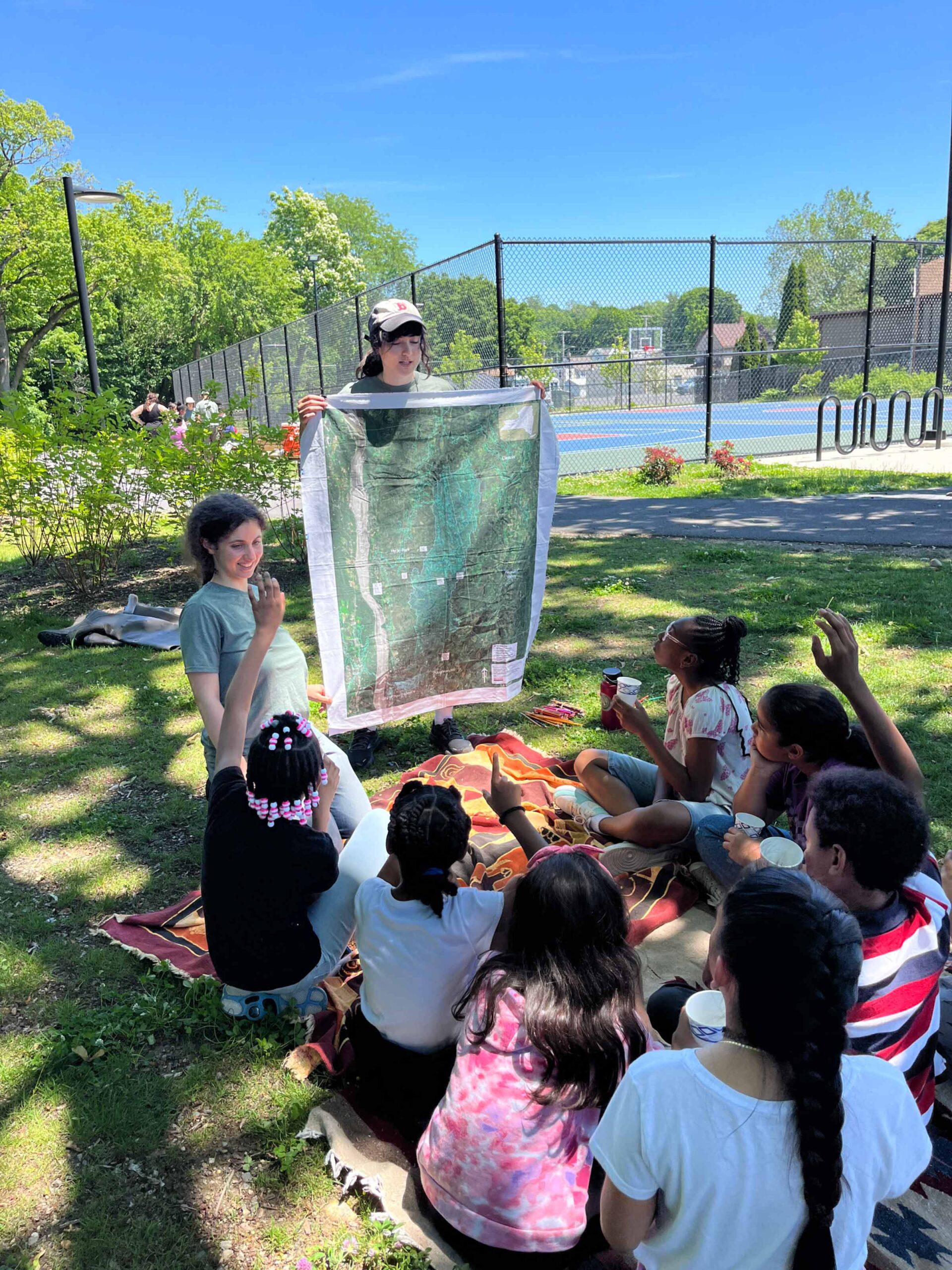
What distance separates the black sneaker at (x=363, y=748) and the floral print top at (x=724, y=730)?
1.73 metres

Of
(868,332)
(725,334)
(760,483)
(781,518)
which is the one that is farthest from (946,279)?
(781,518)

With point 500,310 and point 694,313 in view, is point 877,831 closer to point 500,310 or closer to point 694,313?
point 500,310

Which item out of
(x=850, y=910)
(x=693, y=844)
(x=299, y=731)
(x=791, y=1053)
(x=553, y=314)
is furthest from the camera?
(x=553, y=314)

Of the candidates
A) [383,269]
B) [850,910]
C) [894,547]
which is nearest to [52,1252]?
[850,910]

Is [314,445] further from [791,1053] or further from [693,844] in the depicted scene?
[791,1053]

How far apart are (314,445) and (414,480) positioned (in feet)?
1.73

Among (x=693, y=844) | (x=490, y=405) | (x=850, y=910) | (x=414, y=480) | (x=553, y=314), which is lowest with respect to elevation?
(x=693, y=844)

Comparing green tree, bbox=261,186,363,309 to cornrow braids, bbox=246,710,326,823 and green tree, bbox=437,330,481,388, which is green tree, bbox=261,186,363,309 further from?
cornrow braids, bbox=246,710,326,823

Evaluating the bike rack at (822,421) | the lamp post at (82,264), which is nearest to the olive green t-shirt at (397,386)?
the lamp post at (82,264)

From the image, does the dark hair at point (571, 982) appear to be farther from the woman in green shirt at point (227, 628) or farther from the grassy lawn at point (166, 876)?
the woman in green shirt at point (227, 628)

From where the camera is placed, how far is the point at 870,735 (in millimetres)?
2465

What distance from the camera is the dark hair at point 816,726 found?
269 centimetres

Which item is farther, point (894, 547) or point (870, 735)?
point (894, 547)

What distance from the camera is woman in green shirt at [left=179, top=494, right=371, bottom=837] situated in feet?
9.98
